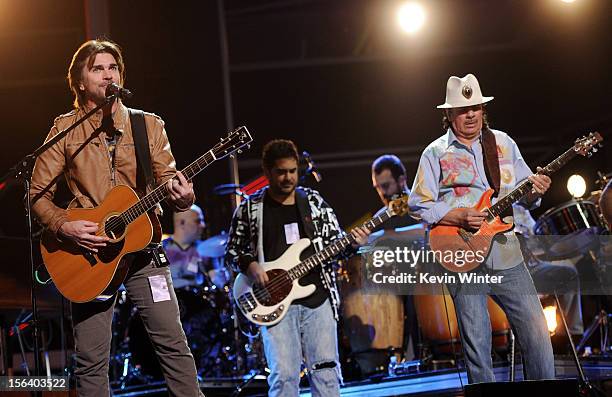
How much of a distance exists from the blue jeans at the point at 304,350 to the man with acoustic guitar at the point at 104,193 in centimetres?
128

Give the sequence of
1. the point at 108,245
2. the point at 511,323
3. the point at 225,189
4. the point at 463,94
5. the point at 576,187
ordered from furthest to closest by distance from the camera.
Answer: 1. the point at 225,189
2. the point at 576,187
3. the point at 463,94
4. the point at 511,323
5. the point at 108,245

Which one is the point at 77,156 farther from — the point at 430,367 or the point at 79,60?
the point at 430,367

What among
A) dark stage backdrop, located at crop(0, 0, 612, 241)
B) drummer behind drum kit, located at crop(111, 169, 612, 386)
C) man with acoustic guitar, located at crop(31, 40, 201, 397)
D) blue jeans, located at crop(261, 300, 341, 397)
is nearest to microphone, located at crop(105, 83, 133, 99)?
man with acoustic guitar, located at crop(31, 40, 201, 397)

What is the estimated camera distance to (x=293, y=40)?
1491 cm

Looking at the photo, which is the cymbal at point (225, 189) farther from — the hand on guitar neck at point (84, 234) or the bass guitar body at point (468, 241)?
the hand on guitar neck at point (84, 234)

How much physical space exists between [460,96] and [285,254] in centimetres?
168

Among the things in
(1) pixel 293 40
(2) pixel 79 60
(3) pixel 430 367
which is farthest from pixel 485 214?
(1) pixel 293 40

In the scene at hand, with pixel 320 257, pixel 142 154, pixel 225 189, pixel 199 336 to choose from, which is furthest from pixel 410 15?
pixel 142 154

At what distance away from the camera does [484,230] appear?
4844mm

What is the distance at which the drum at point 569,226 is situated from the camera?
6.89m

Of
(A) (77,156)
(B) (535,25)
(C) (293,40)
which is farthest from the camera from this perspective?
(C) (293,40)

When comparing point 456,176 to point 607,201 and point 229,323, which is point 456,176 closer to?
point 607,201

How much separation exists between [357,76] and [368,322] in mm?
6933

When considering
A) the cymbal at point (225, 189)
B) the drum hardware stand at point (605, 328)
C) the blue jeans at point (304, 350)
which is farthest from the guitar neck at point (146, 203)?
the drum hardware stand at point (605, 328)
